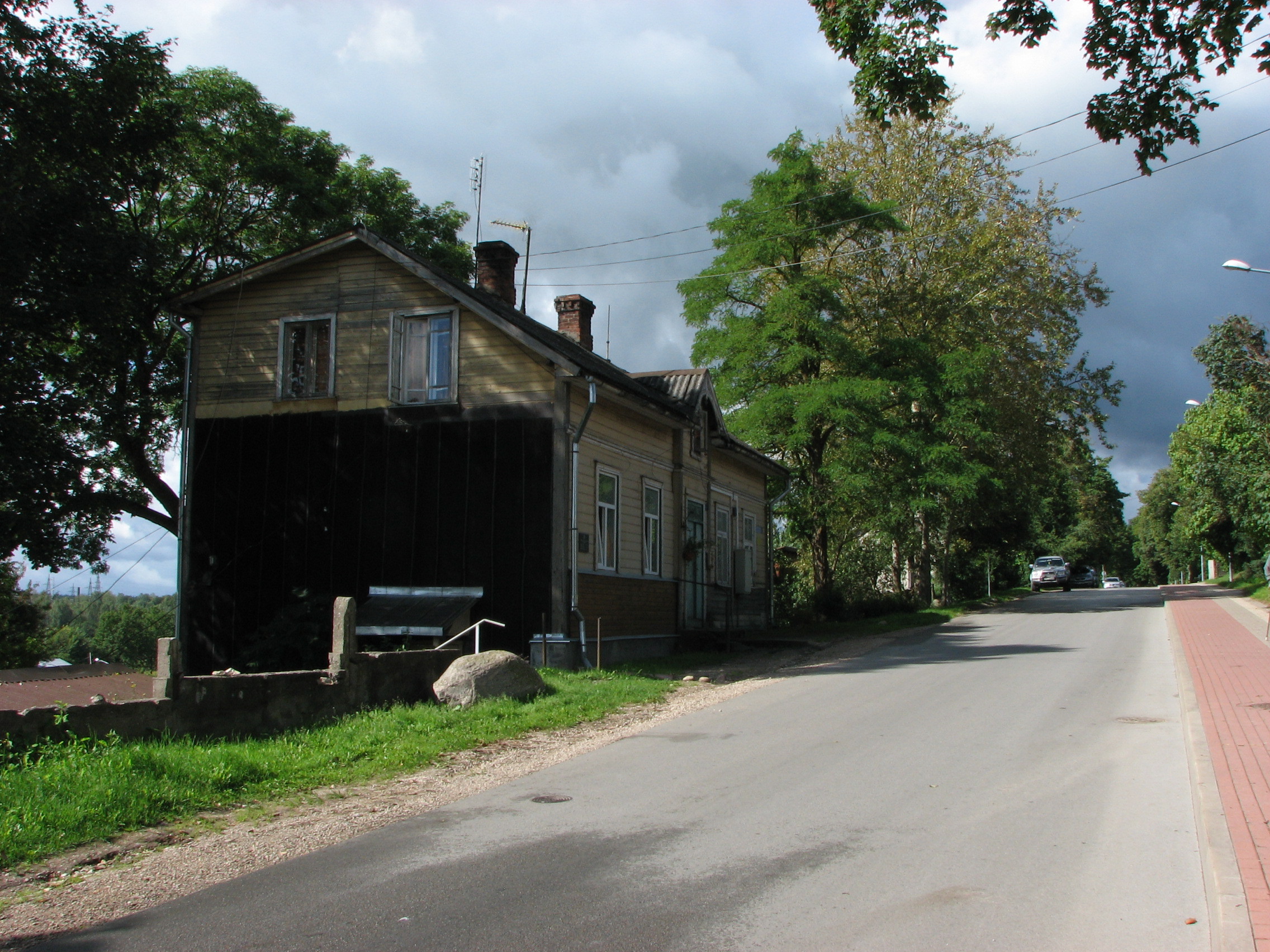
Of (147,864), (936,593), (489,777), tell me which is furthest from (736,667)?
(936,593)

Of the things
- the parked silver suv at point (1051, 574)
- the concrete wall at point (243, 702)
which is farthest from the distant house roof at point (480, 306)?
the parked silver suv at point (1051, 574)

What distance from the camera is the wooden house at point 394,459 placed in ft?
55.0

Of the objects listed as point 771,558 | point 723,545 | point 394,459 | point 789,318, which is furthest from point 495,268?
point 771,558

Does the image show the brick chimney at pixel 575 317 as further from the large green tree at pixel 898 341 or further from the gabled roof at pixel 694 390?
the large green tree at pixel 898 341

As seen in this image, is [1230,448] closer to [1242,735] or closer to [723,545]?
[723,545]

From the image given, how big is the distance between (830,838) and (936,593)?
159ft

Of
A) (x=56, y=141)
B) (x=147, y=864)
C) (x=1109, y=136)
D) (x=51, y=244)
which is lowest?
(x=147, y=864)

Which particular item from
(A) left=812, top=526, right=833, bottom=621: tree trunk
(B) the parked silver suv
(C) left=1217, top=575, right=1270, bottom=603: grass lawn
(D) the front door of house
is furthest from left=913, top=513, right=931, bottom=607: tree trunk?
(B) the parked silver suv

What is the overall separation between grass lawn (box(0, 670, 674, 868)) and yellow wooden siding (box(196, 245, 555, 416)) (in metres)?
6.90

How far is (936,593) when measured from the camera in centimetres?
5272

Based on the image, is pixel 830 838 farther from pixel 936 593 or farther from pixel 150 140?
pixel 936 593

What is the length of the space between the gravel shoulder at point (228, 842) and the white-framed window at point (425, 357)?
824 cm

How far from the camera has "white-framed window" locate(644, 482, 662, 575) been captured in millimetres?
20312

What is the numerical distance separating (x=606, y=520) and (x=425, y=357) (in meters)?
4.26
